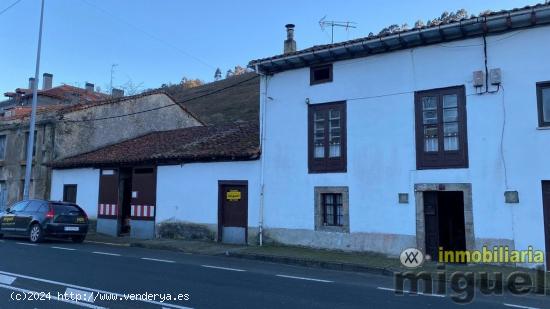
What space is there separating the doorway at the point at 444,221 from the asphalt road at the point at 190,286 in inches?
113

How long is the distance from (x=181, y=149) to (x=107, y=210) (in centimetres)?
476

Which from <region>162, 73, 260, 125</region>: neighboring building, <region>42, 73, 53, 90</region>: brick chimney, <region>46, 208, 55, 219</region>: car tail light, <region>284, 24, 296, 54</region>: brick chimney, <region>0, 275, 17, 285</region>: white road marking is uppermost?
<region>162, 73, 260, 125</region>: neighboring building

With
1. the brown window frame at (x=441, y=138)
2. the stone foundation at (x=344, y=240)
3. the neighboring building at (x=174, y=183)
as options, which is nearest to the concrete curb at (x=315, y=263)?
the stone foundation at (x=344, y=240)

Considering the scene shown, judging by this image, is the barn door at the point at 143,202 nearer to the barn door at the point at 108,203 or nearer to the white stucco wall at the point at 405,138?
the barn door at the point at 108,203

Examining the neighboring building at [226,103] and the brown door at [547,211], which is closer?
the brown door at [547,211]

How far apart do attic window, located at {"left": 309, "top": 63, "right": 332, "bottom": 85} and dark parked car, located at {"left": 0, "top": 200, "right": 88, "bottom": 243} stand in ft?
32.0

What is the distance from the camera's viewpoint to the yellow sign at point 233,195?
53.6ft

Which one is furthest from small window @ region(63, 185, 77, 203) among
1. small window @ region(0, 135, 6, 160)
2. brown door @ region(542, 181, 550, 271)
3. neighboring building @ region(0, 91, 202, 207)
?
brown door @ region(542, 181, 550, 271)

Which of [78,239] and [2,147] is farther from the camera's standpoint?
[2,147]

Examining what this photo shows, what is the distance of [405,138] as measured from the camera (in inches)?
520

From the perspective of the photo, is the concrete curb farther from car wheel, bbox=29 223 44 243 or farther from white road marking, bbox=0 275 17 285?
car wheel, bbox=29 223 44 243

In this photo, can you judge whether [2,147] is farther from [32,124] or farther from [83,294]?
[83,294]

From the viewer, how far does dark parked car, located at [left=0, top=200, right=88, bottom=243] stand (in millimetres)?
15980

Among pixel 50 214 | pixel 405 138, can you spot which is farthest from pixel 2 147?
pixel 405 138
